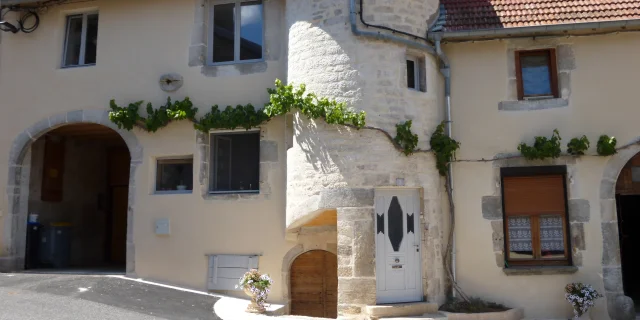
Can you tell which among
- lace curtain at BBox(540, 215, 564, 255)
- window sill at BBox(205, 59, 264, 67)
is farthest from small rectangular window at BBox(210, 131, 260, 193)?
lace curtain at BBox(540, 215, 564, 255)

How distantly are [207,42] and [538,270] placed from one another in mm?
6601

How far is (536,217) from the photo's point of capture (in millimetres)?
8750

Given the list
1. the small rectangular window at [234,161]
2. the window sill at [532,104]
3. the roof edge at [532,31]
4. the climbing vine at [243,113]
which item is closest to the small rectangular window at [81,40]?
the climbing vine at [243,113]

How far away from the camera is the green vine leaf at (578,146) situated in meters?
8.47

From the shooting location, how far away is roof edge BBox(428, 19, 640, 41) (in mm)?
8477

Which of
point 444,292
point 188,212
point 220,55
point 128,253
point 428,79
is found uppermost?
point 220,55

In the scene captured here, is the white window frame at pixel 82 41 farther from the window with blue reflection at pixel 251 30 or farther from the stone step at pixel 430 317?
the stone step at pixel 430 317

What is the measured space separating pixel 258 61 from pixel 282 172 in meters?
1.96

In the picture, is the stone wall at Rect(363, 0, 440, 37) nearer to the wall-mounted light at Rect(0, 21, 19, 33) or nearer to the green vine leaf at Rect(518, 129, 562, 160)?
the green vine leaf at Rect(518, 129, 562, 160)

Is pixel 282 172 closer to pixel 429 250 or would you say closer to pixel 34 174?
pixel 429 250

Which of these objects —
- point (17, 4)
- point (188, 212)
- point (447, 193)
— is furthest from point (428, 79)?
point (17, 4)

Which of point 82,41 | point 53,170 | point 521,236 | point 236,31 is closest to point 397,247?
point 521,236

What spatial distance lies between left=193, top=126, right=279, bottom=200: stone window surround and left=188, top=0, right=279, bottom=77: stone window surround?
1038 millimetres

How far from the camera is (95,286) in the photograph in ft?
27.4
